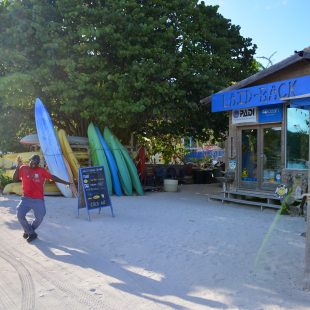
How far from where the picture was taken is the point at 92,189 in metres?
10.2

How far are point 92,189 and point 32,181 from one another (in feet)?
8.58

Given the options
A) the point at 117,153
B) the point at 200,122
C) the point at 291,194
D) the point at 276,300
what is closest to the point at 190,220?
the point at 291,194

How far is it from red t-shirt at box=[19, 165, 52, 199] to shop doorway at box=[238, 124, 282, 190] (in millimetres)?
7276

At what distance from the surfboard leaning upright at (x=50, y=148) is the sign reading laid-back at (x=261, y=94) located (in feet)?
18.0

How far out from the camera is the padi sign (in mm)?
12953

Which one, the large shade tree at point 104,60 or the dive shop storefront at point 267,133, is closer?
the dive shop storefront at point 267,133

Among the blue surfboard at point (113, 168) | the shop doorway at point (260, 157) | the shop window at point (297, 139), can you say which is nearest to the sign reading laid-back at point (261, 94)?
the shop window at point (297, 139)

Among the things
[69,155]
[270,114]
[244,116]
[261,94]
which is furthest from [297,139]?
[69,155]

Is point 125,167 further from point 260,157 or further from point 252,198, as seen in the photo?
point 260,157

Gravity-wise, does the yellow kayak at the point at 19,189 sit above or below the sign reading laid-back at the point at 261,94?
below

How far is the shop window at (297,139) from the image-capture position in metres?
11.6

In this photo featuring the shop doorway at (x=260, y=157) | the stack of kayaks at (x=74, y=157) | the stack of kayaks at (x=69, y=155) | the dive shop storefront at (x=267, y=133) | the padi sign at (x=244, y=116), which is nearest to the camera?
the dive shop storefront at (x=267, y=133)

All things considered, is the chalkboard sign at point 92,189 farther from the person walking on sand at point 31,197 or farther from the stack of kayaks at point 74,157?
the stack of kayaks at point 74,157

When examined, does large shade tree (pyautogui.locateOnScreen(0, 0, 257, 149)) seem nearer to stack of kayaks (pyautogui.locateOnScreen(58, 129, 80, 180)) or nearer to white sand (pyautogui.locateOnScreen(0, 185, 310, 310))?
stack of kayaks (pyautogui.locateOnScreen(58, 129, 80, 180))
